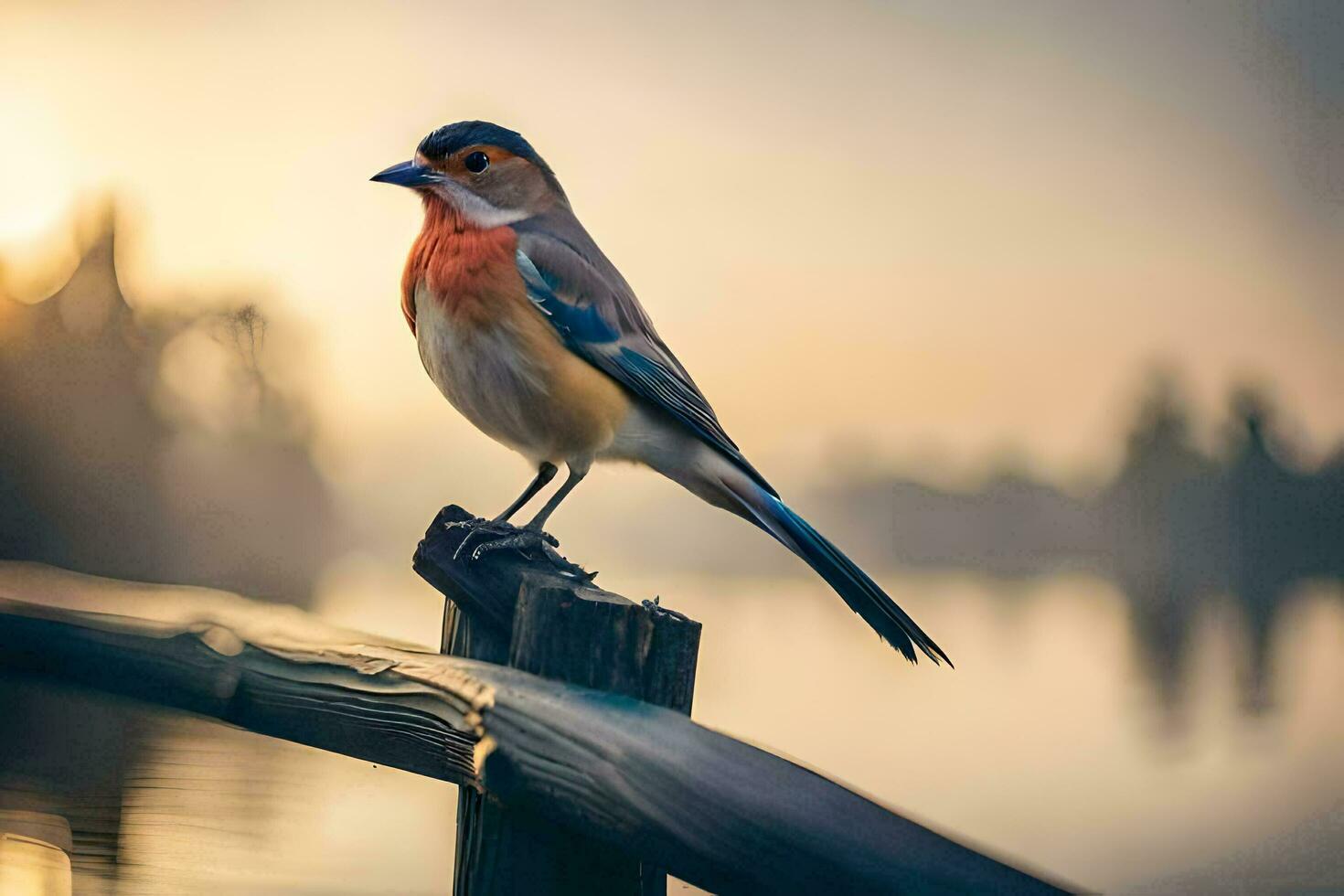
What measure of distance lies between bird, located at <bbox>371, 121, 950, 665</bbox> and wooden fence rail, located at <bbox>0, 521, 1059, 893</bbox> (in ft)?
1.42

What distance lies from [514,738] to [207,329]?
1.95 metres

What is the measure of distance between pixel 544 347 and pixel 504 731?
26.5 inches

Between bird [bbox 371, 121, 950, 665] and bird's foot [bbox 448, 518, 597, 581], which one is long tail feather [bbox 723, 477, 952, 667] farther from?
bird's foot [bbox 448, 518, 597, 581]

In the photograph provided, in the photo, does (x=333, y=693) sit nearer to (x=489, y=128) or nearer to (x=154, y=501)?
(x=489, y=128)

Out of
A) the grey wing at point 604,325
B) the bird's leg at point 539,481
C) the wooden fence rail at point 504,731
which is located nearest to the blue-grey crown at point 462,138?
the grey wing at point 604,325

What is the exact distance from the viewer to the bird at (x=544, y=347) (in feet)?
5.00

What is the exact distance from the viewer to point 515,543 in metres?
1.28

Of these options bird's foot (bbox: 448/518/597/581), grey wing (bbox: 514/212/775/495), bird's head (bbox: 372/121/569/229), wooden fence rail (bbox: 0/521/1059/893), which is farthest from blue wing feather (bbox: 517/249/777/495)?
wooden fence rail (bbox: 0/521/1059/893)

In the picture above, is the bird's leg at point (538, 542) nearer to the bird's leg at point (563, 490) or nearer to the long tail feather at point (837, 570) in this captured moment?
the bird's leg at point (563, 490)

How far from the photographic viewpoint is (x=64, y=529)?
7.98 feet

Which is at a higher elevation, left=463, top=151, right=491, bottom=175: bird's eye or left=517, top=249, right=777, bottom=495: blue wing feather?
left=463, top=151, right=491, bottom=175: bird's eye

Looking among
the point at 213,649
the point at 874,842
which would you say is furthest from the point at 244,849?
the point at 874,842

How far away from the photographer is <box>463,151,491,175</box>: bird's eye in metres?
1.62

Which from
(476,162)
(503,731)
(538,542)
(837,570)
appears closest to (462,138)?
(476,162)
